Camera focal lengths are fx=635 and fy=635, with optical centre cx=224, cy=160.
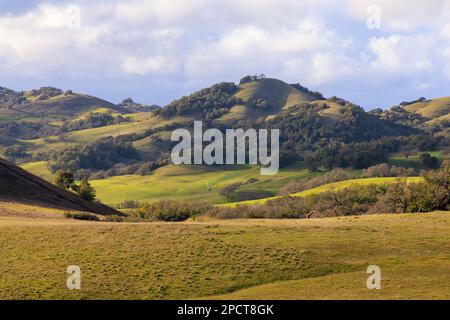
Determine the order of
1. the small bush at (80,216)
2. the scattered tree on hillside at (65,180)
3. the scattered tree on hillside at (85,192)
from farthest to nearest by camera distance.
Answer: the scattered tree on hillside at (65,180) → the scattered tree on hillside at (85,192) → the small bush at (80,216)

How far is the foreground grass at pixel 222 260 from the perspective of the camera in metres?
37.6

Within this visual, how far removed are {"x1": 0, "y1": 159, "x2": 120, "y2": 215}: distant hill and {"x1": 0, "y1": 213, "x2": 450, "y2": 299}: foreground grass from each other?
22021mm

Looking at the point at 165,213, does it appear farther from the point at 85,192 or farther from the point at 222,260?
the point at 222,260

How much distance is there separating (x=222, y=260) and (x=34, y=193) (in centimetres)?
4508

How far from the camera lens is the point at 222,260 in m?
43.9

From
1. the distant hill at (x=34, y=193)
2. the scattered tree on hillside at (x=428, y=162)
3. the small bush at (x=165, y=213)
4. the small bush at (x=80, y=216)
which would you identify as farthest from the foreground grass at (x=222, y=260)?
the scattered tree on hillside at (x=428, y=162)

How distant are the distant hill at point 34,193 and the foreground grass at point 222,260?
22021 millimetres

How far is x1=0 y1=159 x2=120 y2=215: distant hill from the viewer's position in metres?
78.6

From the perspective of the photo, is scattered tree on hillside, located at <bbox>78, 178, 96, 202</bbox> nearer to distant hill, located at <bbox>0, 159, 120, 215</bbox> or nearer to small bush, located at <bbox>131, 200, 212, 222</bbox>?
distant hill, located at <bbox>0, 159, 120, 215</bbox>

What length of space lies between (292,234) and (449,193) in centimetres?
3211

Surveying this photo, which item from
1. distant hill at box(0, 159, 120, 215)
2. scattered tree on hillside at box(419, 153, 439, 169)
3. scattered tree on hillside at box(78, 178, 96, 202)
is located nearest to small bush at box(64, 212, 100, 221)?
distant hill at box(0, 159, 120, 215)

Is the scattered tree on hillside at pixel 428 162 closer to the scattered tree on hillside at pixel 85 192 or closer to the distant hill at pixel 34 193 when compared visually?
the scattered tree on hillside at pixel 85 192
